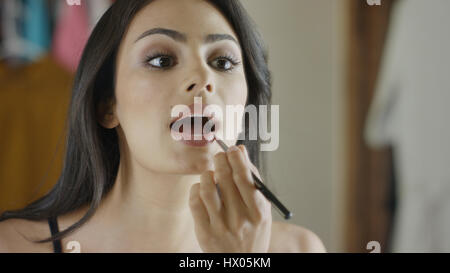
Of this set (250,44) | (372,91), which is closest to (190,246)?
(250,44)

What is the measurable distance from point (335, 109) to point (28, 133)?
0.48 meters

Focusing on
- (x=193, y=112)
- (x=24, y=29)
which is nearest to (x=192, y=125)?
(x=193, y=112)

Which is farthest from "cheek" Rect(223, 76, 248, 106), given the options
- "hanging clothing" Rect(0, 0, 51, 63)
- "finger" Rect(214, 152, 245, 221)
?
"hanging clothing" Rect(0, 0, 51, 63)

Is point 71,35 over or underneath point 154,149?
over

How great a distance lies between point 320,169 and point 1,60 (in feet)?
1.71

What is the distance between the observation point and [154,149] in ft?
1.62

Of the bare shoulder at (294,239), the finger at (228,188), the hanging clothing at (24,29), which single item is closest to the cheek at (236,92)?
the finger at (228,188)

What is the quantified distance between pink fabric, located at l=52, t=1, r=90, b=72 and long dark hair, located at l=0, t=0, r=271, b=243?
1.5 inches

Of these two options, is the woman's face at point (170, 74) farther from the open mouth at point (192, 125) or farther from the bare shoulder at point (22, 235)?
the bare shoulder at point (22, 235)

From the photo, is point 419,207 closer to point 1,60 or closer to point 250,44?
point 250,44

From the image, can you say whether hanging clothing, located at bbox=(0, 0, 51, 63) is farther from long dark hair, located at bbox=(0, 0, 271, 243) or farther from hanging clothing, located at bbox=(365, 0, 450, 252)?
hanging clothing, located at bbox=(365, 0, 450, 252)

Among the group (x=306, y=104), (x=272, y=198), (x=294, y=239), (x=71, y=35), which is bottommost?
(x=294, y=239)

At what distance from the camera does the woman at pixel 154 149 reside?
0.44 meters

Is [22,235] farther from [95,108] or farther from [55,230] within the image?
[95,108]
